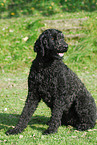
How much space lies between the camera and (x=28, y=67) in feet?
28.5

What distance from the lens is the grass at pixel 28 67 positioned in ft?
12.3

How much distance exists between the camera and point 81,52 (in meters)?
9.30

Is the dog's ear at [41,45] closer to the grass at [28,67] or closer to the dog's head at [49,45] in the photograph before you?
the dog's head at [49,45]

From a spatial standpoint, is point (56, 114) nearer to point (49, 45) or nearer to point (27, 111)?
point (27, 111)

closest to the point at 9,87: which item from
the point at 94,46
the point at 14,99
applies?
the point at 14,99

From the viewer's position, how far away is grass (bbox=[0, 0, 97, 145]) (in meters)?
3.76

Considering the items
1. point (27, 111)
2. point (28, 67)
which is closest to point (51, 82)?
point (27, 111)

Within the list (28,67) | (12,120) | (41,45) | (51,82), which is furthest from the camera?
(28,67)

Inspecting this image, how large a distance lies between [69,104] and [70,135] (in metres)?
0.53

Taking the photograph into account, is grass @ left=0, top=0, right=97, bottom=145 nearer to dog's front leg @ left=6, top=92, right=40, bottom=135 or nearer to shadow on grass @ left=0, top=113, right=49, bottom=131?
shadow on grass @ left=0, top=113, right=49, bottom=131

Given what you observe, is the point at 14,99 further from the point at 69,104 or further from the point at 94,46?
the point at 94,46

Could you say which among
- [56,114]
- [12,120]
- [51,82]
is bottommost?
[12,120]

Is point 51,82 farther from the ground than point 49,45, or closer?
closer

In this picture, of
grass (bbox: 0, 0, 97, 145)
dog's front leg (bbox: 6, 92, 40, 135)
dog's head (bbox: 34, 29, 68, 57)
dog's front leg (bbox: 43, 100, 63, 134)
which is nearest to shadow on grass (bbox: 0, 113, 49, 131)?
grass (bbox: 0, 0, 97, 145)
